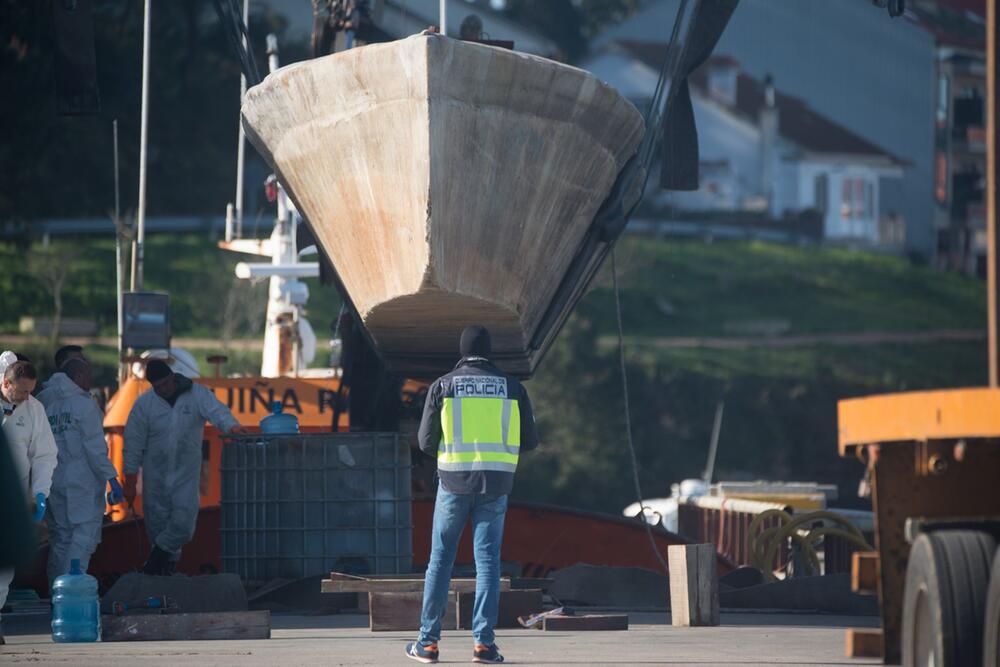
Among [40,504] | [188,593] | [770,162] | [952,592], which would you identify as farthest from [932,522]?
[770,162]

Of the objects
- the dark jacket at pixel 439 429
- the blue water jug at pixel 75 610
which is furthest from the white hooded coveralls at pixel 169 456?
the dark jacket at pixel 439 429

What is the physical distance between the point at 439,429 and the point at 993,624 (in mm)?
4035

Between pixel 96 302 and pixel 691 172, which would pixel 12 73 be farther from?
pixel 691 172

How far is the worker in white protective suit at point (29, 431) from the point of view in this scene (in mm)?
11875

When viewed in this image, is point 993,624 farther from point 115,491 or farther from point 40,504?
point 115,491

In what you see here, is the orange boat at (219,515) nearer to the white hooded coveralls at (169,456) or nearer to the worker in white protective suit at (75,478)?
the white hooded coveralls at (169,456)

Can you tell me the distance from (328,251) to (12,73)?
35.0 meters

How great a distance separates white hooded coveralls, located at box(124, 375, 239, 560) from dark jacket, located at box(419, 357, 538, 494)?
4.51m

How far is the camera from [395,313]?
549 inches

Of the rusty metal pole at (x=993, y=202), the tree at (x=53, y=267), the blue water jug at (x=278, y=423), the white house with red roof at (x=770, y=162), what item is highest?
the white house with red roof at (x=770, y=162)

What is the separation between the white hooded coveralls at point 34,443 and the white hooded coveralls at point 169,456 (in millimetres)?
2555

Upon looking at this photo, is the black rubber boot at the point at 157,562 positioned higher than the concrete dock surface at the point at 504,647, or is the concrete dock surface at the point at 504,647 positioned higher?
the black rubber boot at the point at 157,562

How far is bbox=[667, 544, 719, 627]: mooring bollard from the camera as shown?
12680mm

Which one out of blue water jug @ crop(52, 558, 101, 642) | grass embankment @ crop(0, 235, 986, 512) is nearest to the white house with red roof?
grass embankment @ crop(0, 235, 986, 512)
